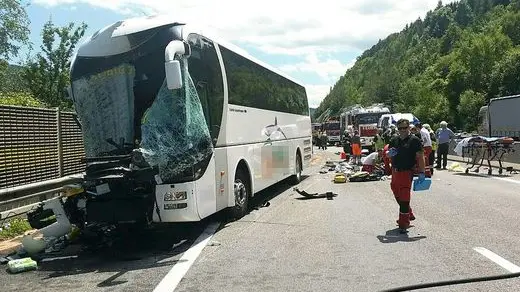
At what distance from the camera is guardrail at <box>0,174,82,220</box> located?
1052 cm

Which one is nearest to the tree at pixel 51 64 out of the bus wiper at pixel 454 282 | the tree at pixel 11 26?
the tree at pixel 11 26

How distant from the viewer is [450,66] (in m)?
113

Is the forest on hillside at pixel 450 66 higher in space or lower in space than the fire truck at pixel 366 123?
higher

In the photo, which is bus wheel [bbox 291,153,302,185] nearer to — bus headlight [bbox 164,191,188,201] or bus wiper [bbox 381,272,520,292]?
bus headlight [bbox 164,191,188,201]

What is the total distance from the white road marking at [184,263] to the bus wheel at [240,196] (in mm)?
680

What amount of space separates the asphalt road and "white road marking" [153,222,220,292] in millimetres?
68

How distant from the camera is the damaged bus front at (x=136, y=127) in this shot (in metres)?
8.25

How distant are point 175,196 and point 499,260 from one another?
444 centimetres

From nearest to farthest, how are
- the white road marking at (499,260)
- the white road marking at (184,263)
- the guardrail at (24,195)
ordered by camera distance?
the white road marking at (184,263), the white road marking at (499,260), the guardrail at (24,195)

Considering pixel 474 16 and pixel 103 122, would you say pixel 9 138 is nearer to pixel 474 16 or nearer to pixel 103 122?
pixel 103 122

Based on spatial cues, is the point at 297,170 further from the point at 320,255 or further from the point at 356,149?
the point at 320,255

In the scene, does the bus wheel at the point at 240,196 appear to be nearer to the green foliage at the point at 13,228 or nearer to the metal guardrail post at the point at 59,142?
the green foliage at the point at 13,228

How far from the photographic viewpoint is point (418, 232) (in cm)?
912

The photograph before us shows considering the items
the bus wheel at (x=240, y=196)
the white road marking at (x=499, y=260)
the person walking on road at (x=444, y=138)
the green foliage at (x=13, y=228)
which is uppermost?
the person walking on road at (x=444, y=138)
